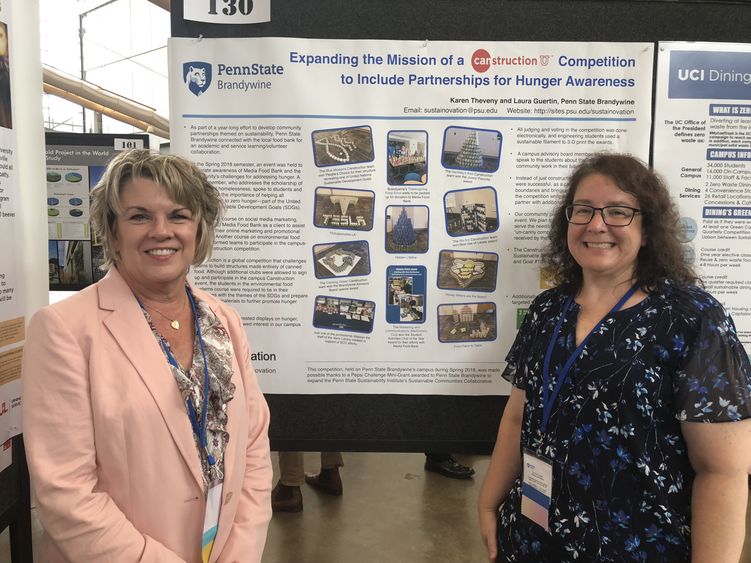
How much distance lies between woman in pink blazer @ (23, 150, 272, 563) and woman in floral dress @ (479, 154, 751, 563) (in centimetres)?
77

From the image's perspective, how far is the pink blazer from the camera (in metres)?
1.03

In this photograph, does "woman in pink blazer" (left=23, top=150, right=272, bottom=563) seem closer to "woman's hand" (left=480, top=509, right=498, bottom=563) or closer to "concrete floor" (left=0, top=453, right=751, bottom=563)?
"woman's hand" (left=480, top=509, right=498, bottom=563)

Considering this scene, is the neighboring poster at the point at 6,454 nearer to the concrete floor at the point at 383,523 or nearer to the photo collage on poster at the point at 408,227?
the photo collage on poster at the point at 408,227

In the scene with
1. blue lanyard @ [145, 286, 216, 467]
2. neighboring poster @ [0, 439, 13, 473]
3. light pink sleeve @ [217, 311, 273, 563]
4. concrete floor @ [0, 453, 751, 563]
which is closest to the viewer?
blue lanyard @ [145, 286, 216, 467]

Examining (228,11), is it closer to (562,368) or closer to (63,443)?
(63,443)

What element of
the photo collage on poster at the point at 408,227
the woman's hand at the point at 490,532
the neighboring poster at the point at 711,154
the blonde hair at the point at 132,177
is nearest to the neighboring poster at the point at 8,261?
the blonde hair at the point at 132,177

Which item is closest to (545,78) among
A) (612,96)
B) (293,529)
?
(612,96)

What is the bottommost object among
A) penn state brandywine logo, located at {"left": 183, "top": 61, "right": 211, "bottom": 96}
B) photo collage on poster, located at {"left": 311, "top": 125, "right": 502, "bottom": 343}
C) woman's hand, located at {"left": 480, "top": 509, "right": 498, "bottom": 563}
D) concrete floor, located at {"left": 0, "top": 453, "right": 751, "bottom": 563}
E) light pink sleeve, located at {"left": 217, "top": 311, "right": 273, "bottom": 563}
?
concrete floor, located at {"left": 0, "top": 453, "right": 751, "bottom": 563}

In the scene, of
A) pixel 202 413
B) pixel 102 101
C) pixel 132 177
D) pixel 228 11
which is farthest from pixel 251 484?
pixel 102 101

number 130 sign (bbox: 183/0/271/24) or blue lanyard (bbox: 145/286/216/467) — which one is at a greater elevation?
number 130 sign (bbox: 183/0/271/24)

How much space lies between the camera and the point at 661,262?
1.20 meters

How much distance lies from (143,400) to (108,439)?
0.10 m

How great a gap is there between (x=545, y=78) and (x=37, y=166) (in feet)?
5.37

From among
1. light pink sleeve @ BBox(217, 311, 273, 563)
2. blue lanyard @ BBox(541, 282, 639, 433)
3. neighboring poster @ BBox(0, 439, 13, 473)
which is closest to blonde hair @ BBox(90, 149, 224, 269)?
light pink sleeve @ BBox(217, 311, 273, 563)
